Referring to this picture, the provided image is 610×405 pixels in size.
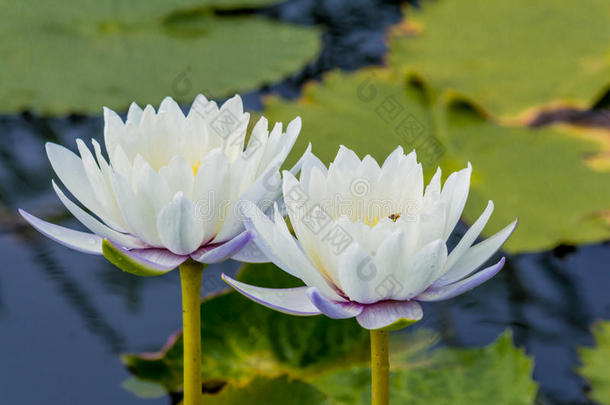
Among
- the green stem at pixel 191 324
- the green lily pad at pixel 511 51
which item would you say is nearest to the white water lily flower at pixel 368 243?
the green stem at pixel 191 324

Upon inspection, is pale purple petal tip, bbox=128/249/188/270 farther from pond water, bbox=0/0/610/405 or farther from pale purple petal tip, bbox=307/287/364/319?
pond water, bbox=0/0/610/405

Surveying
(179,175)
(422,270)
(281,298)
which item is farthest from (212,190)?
(422,270)

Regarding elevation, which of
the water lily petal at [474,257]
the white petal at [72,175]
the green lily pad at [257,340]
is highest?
the white petal at [72,175]

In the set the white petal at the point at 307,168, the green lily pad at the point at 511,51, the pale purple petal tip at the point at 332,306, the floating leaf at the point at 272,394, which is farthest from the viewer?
the green lily pad at the point at 511,51

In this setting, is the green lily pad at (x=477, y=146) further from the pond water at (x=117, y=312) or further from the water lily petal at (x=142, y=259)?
the water lily petal at (x=142, y=259)

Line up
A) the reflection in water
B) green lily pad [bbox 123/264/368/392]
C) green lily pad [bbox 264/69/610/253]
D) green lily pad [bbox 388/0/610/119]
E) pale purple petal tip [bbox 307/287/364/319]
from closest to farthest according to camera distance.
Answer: pale purple petal tip [bbox 307/287/364/319] → green lily pad [bbox 123/264/368/392] → the reflection in water → green lily pad [bbox 264/69/610/253] → green lily pad [bbox 388/0/610/119]

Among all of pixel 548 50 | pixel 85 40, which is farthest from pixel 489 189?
Answer: pixel 85 40

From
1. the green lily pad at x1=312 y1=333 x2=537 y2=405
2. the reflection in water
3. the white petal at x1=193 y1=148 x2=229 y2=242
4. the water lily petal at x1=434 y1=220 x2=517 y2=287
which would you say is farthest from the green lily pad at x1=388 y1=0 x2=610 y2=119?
the white petal at x1=193 y1=148 x2=229 y2=242
